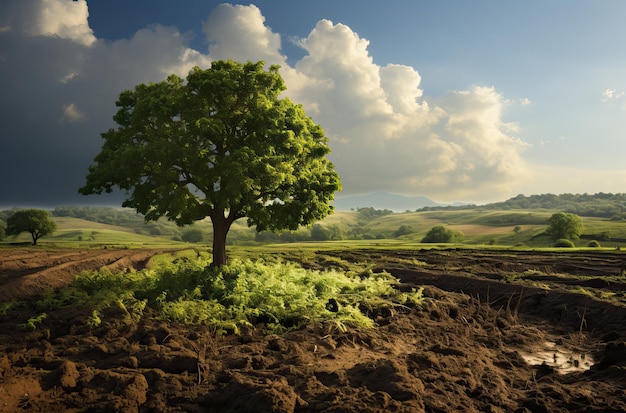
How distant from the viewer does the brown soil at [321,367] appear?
308 inches

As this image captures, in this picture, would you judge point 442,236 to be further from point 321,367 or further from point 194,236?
point 321,367

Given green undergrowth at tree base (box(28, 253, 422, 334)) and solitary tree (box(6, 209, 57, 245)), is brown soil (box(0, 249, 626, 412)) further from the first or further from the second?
solitary tree (box(6, 209, 57, 245))

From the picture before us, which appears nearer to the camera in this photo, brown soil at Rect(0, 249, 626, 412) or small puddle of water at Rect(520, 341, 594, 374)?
brown soil at Rect(0, 249, 626, 412)

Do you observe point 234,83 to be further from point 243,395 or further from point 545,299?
point 545,299

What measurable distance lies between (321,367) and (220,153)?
15214mm

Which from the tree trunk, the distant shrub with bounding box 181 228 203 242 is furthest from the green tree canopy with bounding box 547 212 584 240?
the distant shrub with bounding box 181 228 203 242

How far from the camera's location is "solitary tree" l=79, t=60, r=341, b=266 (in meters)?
19.6

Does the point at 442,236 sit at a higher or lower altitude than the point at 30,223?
lower

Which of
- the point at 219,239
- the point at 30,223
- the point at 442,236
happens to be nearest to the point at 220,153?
the point at 219,239

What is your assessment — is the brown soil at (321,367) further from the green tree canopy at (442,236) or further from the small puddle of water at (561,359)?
the green tree canopy at (442,236)

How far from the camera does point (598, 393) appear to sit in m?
8.78

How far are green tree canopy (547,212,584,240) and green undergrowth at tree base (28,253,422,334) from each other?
9101cm

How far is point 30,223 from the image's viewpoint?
9094 cm

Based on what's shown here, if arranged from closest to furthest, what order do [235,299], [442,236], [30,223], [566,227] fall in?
[235,299] < [30,223] < [566,227] < [442,236]
